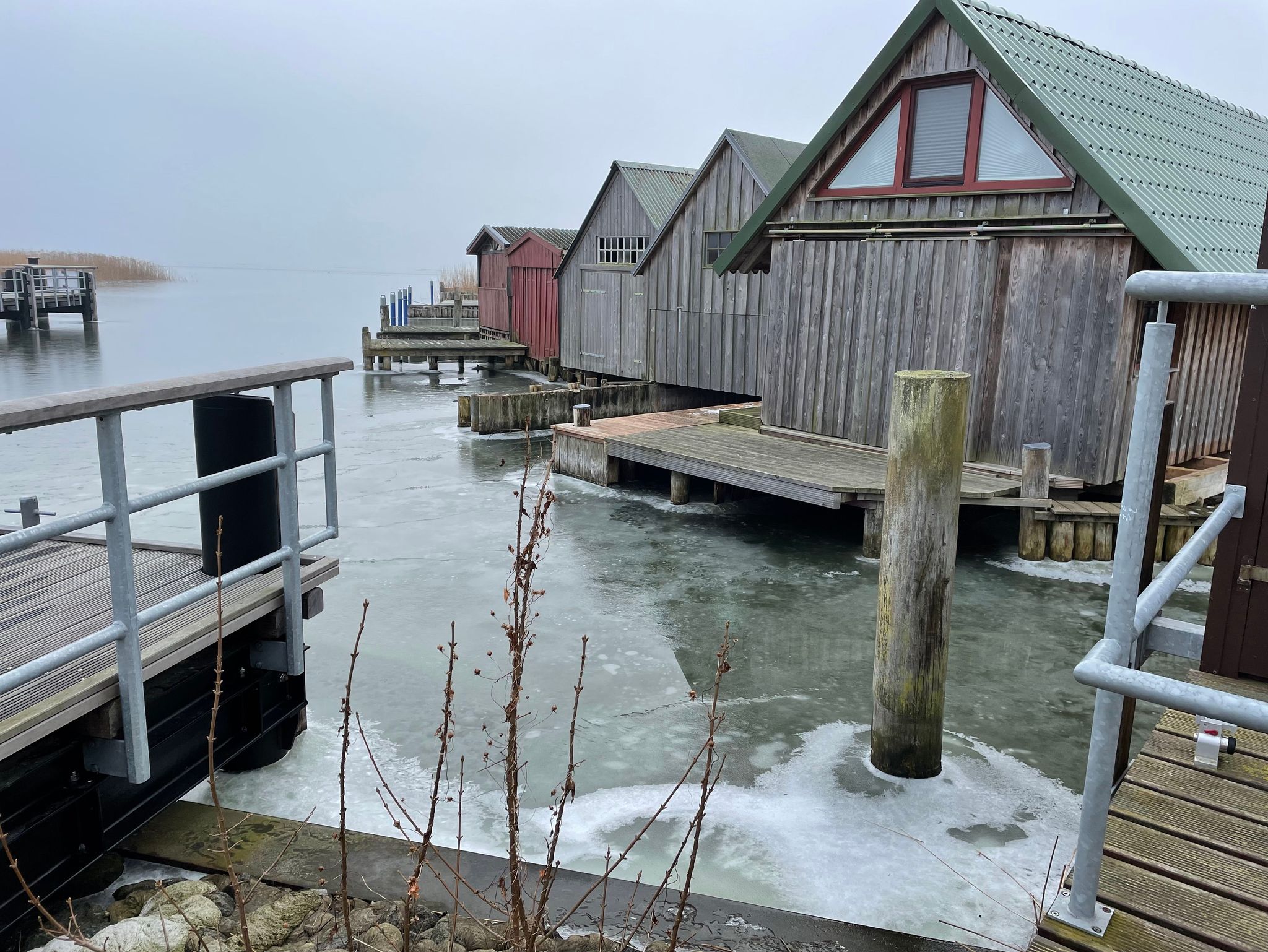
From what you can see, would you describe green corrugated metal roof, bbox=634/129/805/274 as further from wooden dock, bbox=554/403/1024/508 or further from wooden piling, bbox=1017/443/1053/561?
wooden piling, bbox=1017/443/1053/561

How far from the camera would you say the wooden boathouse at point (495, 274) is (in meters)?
30.8

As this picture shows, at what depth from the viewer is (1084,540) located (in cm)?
942

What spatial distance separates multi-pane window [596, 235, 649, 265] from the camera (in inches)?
855

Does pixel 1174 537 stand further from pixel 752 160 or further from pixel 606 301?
pixel 606 301

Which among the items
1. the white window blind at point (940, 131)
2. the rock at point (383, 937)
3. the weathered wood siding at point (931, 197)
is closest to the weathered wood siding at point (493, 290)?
the weathered wood siding at point (931, 197)

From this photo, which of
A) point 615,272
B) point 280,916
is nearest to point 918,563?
point 280,916

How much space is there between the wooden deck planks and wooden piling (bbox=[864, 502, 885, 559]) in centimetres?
28

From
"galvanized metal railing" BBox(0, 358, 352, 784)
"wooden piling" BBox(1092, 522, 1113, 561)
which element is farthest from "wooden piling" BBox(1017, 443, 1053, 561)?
"galvanized metal railing" BBox(0, 358, 352, 784)

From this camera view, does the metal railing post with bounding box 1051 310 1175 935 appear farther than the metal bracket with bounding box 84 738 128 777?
No

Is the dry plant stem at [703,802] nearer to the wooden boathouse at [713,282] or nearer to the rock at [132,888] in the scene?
the rock at [132,888]

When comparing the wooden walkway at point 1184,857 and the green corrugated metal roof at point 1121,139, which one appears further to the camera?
the green corrugated metal roof at point 1121,139

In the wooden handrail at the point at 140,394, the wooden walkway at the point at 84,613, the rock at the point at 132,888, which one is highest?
the wooden handrail at the point at 140,394

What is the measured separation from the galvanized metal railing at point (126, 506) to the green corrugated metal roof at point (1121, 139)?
7366mm

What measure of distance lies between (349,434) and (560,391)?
373cm
